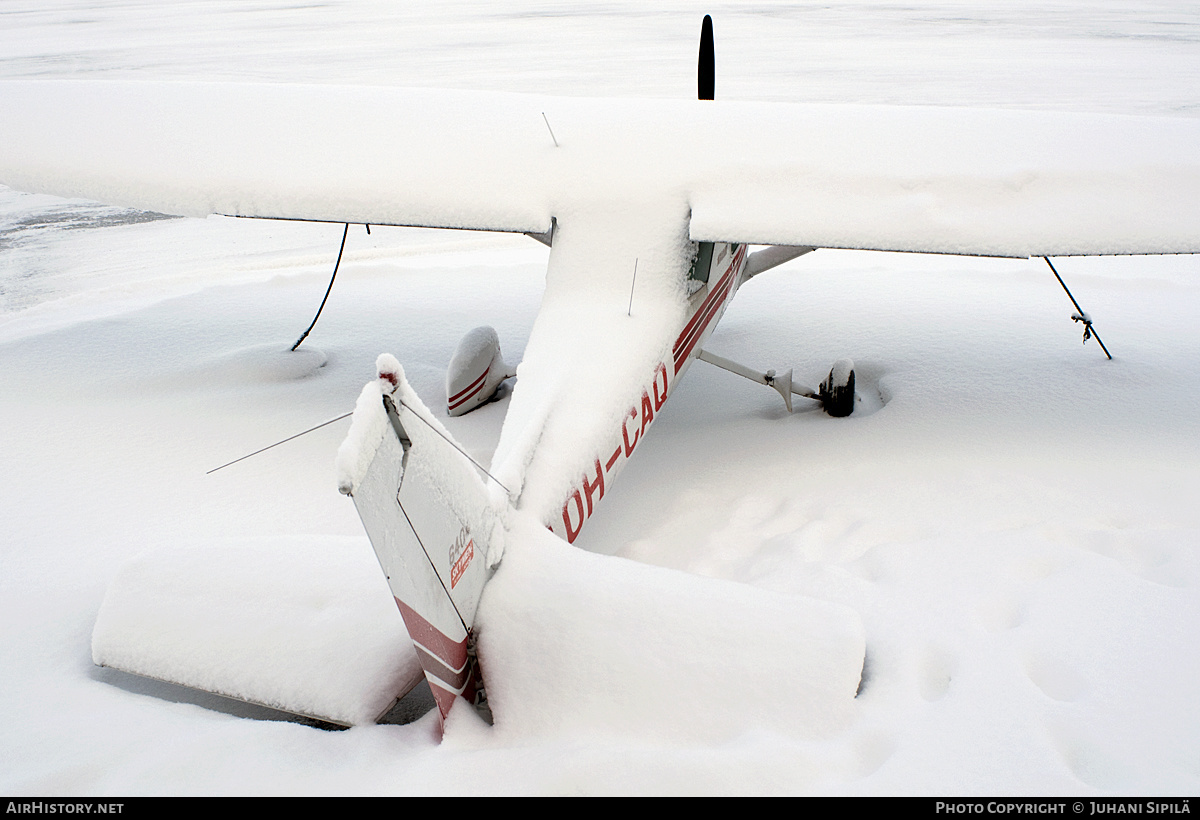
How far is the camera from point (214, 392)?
5699 millimetres

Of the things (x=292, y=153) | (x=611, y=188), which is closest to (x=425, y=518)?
(x=611, y=188)

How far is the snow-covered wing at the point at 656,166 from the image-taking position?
14.3 ft

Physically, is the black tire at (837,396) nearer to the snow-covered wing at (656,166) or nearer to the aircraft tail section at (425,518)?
the snow-covered wing at (656,166)

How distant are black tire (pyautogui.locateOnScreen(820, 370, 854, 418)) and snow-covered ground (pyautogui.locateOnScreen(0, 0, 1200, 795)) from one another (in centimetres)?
9

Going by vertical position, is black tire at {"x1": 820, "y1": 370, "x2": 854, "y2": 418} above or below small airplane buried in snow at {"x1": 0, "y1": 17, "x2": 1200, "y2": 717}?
below

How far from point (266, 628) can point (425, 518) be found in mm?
810

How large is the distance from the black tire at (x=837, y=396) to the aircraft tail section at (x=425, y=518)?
9.53ft

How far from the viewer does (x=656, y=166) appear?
4695mm

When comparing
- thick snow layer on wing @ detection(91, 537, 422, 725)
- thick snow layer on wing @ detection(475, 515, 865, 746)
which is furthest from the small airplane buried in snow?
thick snow layer on wing @ detection(91, 537, 422, 725)

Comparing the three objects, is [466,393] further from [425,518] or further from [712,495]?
[425,518]

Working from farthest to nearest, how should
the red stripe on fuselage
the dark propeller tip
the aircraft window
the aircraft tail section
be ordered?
the dark propeller tip → the red stripe on fuselage → the aircraft window → the aircraft tail section

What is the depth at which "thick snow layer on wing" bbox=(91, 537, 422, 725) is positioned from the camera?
2.56 metres

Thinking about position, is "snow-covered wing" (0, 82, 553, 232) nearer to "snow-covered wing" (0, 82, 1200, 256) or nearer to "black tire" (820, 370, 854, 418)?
"snow-covered wing" (0, 82, 1200, 256)
